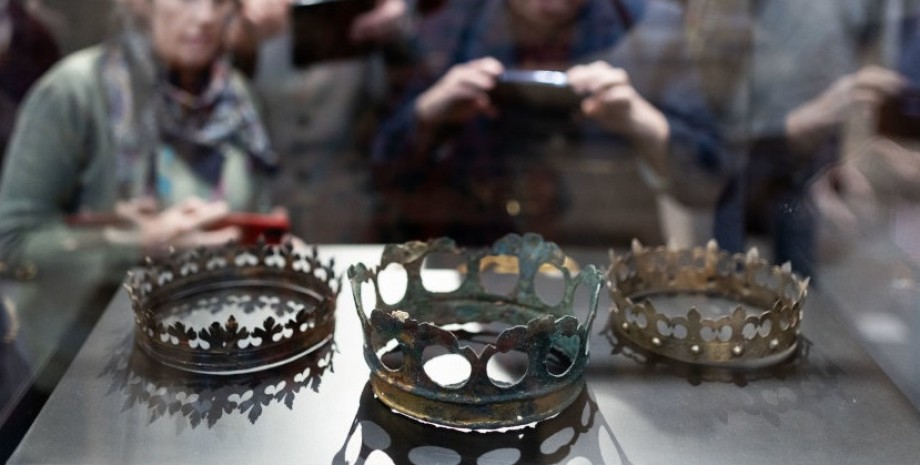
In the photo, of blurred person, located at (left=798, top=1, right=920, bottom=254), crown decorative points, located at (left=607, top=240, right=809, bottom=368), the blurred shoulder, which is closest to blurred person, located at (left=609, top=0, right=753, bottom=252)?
blurred person, located at (left=798, top=1, right=920, bottom=254)

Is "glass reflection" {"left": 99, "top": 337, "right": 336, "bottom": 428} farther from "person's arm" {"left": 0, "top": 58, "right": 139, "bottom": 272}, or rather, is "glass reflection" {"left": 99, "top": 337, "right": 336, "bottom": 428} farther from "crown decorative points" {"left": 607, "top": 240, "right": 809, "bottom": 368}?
"person's arm" {"left": 0, "top": 58, "right": 139, "bottom": 272}

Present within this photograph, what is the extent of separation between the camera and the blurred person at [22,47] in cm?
139

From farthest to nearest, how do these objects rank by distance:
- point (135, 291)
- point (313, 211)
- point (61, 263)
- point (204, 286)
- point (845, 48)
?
point (313, 211) < point (61, 263) < point (845, 48) < point (204, 286) < point (135, 291)

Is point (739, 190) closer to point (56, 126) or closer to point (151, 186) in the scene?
point (151, 186)

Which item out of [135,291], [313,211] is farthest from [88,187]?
[135,291]

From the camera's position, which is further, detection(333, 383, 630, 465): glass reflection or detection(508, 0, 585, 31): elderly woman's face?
detection(508, 0, 585, 31): elderly woman's face

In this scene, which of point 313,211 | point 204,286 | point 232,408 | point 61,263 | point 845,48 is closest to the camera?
point 232,408

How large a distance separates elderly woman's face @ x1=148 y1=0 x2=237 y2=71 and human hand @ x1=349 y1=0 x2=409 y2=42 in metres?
0.19

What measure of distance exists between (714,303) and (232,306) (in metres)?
0.60

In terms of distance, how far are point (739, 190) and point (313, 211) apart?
73cm

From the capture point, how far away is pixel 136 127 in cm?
143

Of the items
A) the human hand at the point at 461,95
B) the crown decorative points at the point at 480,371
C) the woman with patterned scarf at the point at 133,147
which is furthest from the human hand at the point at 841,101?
the woman with patterned scarf at the point at 133,147

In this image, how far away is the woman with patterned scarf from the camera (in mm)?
1381

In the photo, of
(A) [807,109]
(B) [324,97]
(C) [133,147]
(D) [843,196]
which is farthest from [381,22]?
(D) [843,196]
